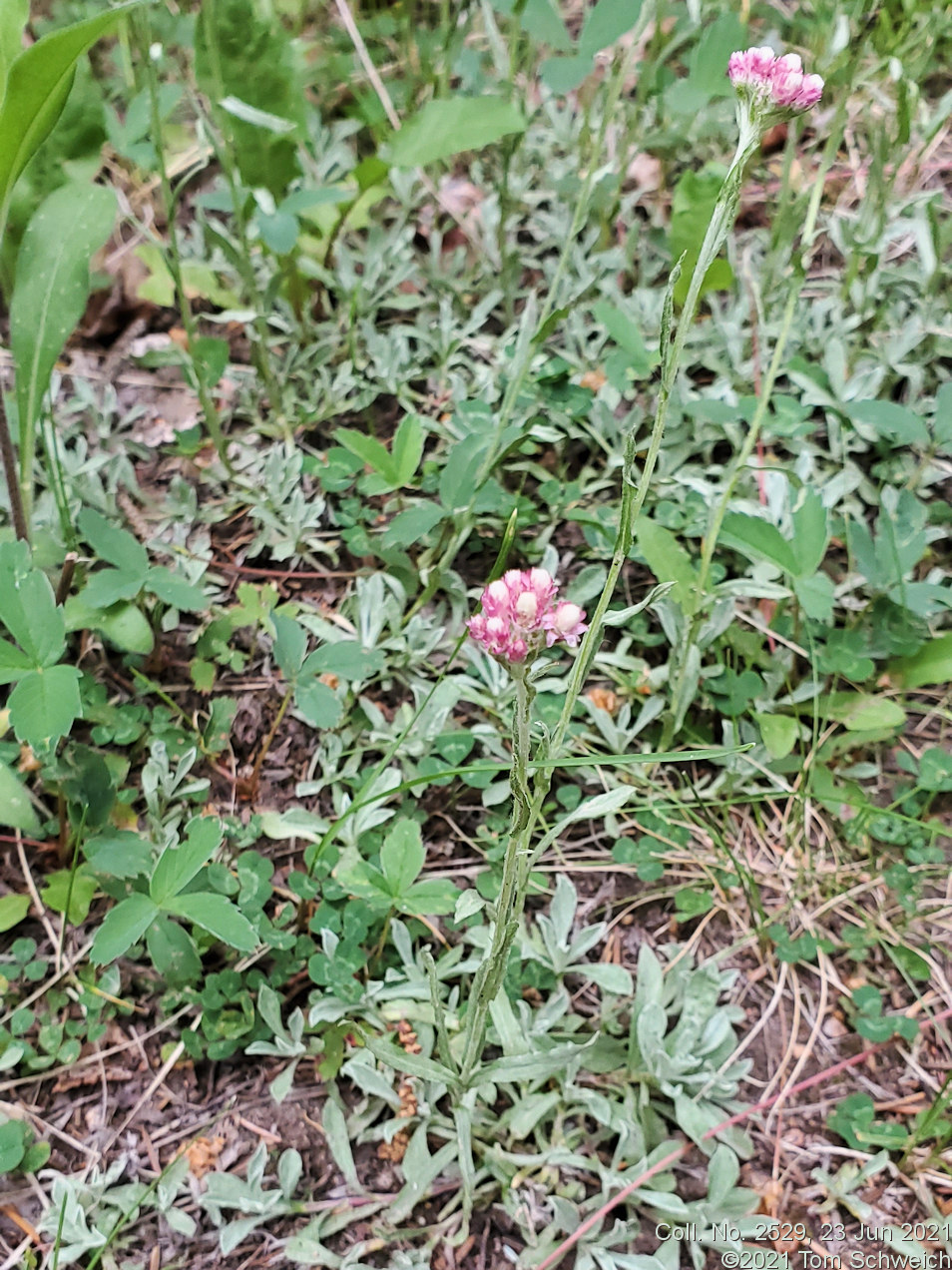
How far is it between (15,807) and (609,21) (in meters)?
1.87

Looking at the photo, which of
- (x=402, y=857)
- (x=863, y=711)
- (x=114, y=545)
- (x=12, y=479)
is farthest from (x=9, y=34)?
(x=863, y=711)

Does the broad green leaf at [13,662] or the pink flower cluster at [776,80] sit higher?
the pink flower cluster at [776,80]

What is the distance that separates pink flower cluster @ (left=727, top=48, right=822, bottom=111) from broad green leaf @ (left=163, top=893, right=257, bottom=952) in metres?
1.17

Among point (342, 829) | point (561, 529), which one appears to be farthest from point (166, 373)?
point (342, 829)

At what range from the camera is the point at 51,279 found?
1.75m

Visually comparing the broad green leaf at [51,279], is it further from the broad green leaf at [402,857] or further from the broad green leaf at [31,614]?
the broad green leaf at [402,857]

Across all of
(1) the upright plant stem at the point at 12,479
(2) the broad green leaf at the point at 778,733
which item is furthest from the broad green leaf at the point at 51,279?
(2) the broad green leaf at the point at 778,733

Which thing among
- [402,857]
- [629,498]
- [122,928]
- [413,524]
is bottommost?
[402,857]

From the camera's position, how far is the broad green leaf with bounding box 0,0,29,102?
1.46 meters

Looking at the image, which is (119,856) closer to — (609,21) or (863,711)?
(863,711)

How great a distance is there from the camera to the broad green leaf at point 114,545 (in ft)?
5.34

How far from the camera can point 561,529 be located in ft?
6.59

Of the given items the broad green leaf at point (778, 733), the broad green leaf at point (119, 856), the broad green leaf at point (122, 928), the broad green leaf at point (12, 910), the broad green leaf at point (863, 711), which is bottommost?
the broad green leaf at point (863, 711)

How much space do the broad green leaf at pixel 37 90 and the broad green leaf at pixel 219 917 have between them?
1132 millimetres
